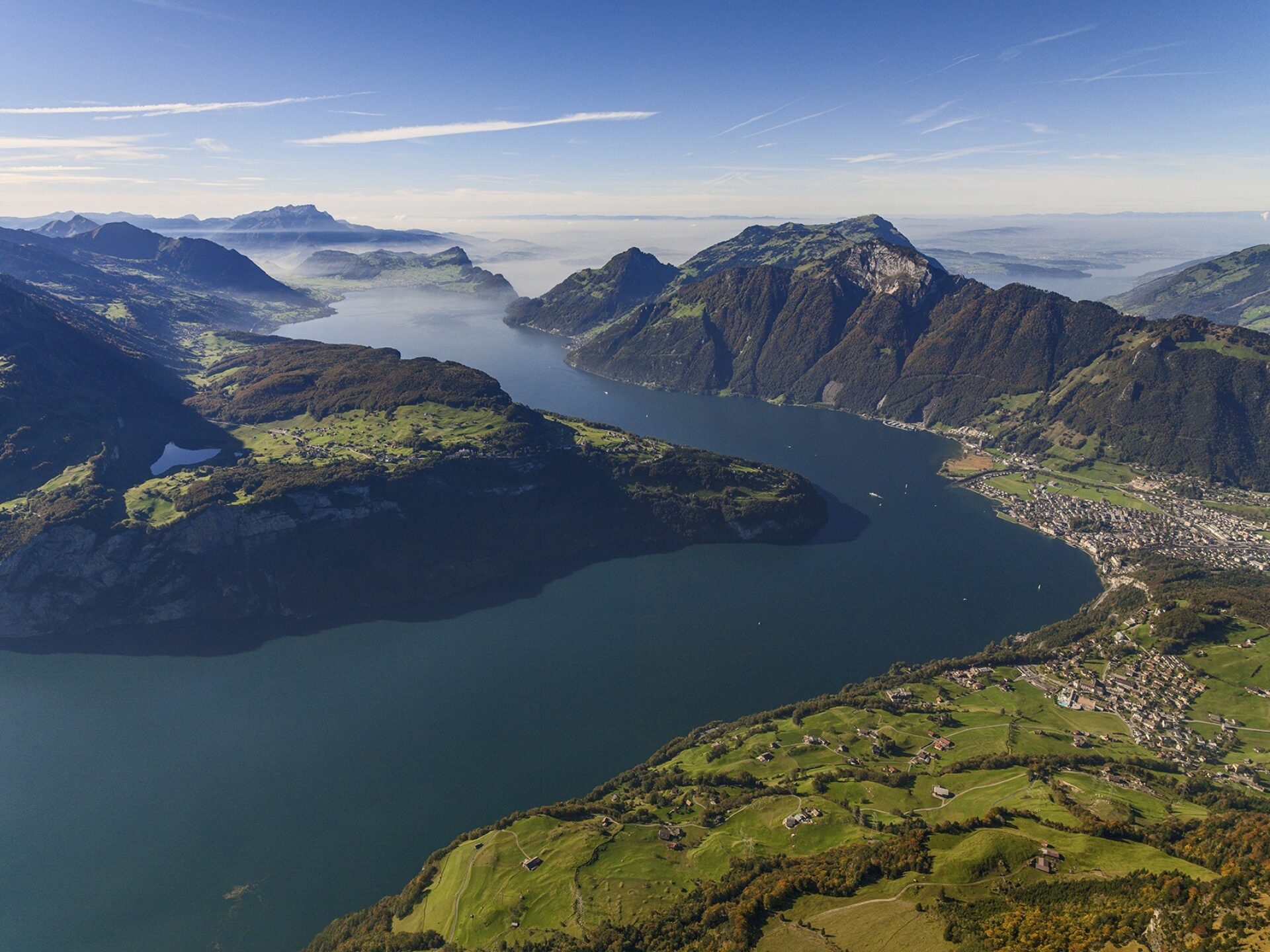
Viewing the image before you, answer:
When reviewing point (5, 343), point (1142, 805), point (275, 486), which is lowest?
point (1142, 805)

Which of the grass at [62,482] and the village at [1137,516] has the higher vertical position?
the grass at [62,482]

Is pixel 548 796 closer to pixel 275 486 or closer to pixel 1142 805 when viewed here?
pixel 1142 805

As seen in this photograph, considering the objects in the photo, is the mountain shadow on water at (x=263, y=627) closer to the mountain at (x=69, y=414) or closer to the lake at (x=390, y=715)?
the lake at (x=390, y=715)

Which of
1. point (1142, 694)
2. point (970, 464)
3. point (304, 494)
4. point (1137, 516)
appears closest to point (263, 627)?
point (304, 494)

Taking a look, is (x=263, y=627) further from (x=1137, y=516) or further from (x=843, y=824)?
(x=1137, y=516)

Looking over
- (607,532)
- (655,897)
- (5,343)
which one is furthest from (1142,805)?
(5,343)

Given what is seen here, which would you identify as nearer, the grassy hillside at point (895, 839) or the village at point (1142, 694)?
the grassy hillside at point (895, 839)

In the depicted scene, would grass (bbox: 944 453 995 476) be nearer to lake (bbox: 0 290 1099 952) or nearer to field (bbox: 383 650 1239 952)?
lake (bbox: 0 290 1099 952)

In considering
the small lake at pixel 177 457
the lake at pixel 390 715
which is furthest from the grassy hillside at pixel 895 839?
the small lake at pixel 177 457

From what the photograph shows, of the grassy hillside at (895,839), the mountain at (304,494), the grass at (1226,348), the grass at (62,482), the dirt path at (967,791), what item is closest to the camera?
the grassy hillside at (895,839)

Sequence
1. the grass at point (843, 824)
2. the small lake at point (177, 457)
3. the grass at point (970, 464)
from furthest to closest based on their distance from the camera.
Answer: the grass at point (970, 464)
the small lake at point (177, 457)
the grass at point (843, 824)
